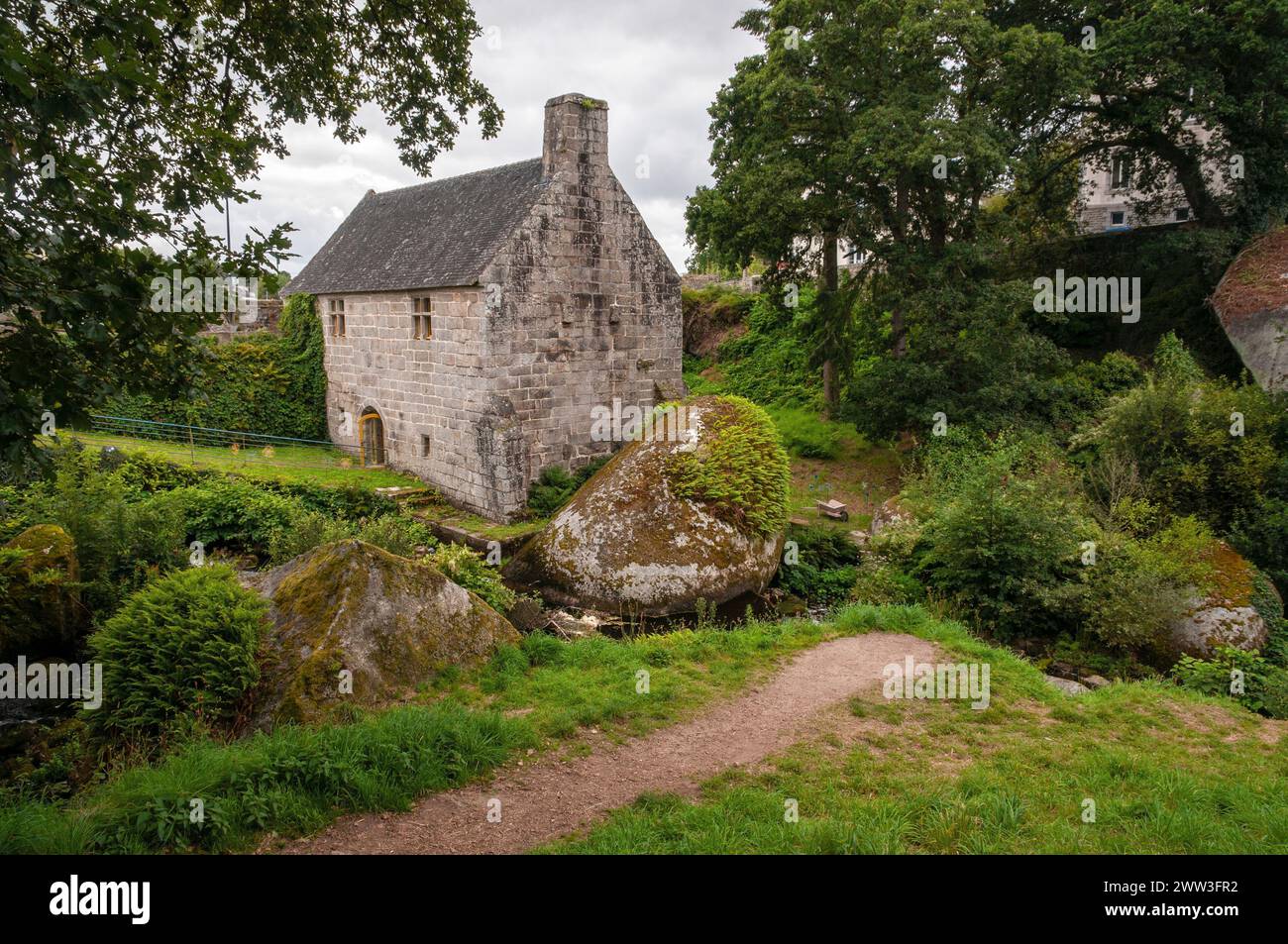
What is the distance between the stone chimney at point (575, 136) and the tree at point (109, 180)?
9.41 metres

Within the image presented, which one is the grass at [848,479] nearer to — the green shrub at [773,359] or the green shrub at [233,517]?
the green shrub at [773,359]

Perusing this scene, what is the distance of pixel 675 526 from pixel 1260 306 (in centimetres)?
1428

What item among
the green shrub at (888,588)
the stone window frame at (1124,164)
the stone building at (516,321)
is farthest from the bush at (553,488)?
the stone window frame at (1124,164)

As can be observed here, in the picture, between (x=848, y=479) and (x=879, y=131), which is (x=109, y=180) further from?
(x=848, y=479)

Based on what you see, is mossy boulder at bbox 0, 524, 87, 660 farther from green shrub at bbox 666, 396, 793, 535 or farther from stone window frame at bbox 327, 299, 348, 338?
stone window frame at bbox 327, 299, 348, 338

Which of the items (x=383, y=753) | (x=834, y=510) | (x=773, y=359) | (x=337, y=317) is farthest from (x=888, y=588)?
(x=337, y=317)

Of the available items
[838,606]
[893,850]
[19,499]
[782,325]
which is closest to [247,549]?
[19,499]

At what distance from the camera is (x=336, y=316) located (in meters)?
22.8

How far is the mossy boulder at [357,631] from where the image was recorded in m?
7.49

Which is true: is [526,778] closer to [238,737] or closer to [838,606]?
[238,737]

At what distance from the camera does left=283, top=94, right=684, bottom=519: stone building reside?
17516 mm

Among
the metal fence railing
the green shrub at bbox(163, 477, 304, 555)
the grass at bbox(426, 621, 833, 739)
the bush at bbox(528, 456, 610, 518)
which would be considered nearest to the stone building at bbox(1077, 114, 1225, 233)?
the bush at bbox(528, 456, 610, 518)

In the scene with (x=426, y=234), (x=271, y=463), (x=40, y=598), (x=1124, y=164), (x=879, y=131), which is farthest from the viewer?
(x=1124, y=164)

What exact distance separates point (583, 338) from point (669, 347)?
2741 mm
